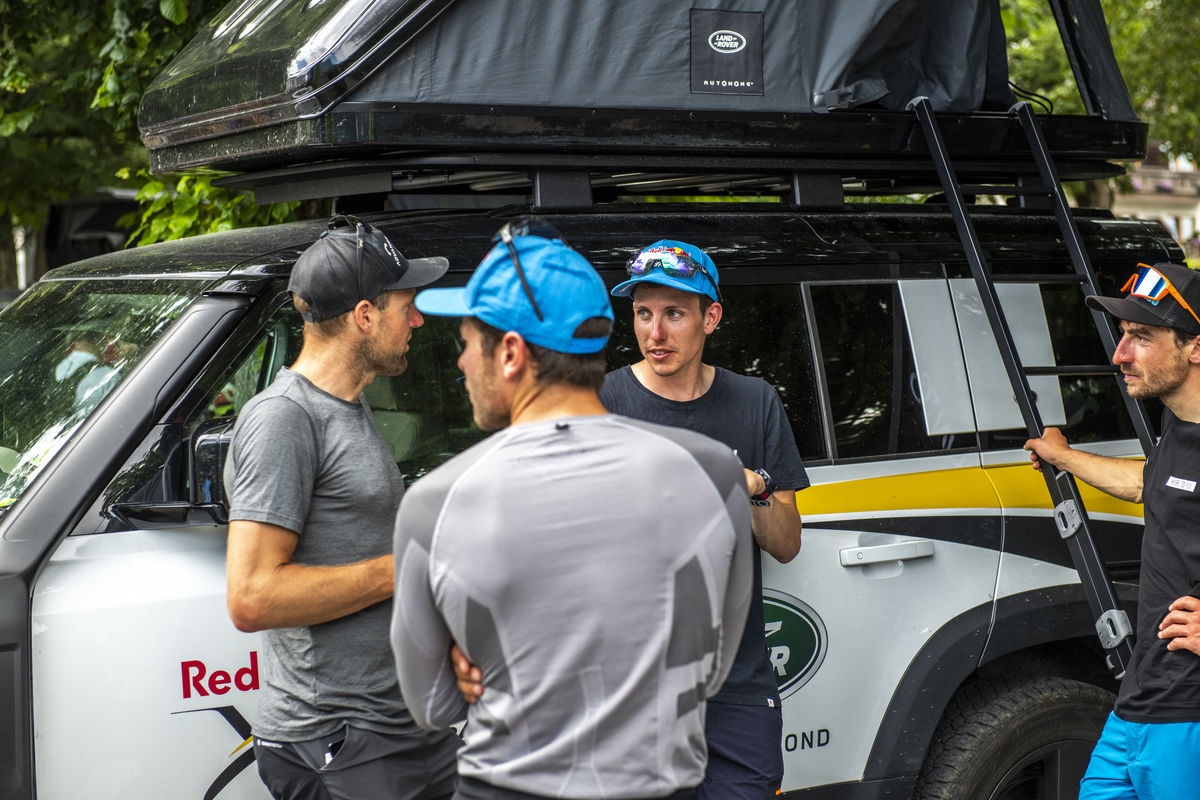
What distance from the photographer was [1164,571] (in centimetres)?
333

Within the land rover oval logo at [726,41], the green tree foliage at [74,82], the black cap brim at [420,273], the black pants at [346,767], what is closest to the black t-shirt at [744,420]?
the black cap brim at [420,273]

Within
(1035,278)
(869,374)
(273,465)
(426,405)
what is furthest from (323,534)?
(1035,278)

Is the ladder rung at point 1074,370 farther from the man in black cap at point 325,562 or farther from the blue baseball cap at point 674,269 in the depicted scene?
the man in black cap at point 325,562

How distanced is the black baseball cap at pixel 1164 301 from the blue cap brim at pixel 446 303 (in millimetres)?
2056

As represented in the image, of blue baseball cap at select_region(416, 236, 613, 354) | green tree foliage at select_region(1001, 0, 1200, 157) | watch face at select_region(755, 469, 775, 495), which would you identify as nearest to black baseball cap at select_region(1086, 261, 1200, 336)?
watch face at select_region(755, 469, 775, 495)

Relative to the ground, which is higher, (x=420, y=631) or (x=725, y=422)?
(x=725, y=422)

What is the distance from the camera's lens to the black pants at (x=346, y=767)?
2682mm

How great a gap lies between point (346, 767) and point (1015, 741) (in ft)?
7.11

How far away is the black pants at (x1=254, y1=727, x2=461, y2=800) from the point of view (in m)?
2.68

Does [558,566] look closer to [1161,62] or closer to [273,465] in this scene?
[273,465]

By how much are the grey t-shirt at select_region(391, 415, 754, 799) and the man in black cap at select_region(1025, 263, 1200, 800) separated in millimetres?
1736

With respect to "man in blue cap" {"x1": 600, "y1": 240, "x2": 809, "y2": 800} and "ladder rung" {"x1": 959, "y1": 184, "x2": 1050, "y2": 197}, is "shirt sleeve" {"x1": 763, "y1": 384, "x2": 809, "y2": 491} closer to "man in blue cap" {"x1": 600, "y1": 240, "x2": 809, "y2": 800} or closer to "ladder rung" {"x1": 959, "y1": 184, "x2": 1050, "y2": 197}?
"man in blue cap" {"x1": 600, "y1": 240, "x2": 809, "y2": 800}

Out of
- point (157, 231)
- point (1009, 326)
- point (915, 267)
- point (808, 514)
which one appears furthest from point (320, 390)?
point (157, 231)

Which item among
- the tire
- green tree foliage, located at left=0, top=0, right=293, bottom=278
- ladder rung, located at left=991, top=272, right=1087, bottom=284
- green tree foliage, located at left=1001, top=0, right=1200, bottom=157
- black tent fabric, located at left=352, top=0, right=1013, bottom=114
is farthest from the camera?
green tree foliage, located at left=1001, top=0, right=1200, bottom=157
